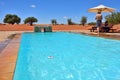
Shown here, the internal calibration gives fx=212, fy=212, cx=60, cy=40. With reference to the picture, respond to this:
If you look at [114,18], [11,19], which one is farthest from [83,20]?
[114,18]

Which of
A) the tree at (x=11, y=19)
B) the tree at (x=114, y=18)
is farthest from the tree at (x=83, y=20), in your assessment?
the tree at (x=114, y=18)

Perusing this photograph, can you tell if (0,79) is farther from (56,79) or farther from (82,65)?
(82,65)

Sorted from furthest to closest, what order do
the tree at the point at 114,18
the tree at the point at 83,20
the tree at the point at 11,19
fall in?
the tree at the point at 11,19
the tree at the point at 83,20
the tree at the point at 114,18

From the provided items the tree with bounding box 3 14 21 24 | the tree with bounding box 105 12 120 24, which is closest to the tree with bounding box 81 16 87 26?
the tree with bounding box 3 14 21 24

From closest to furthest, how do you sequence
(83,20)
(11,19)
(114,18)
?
(114,18) → (83,20) → (11,19)

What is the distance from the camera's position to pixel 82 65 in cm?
498

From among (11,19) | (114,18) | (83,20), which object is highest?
(11,19)

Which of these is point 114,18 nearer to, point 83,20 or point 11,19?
point 83,20

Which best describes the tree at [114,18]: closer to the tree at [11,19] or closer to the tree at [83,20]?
the tree at [83,20]

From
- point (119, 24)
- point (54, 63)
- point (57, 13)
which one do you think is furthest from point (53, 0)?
point (54, 63)

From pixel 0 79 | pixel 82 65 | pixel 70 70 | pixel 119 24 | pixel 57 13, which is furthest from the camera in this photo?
pixel 57 13

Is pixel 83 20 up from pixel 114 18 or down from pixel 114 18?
up

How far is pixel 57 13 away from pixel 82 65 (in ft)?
138

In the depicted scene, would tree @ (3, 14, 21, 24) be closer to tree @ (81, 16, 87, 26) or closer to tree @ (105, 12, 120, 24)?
tree @ (81, 16, 87, 26)
